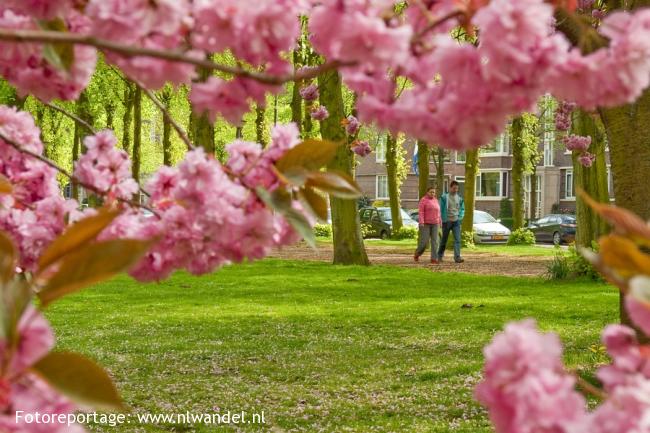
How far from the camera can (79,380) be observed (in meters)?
0.76

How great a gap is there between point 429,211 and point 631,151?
41.1ft

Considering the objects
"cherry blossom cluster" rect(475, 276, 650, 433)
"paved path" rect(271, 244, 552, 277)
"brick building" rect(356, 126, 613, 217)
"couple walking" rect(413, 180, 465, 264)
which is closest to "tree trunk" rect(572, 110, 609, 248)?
"paved path" rect(271, 244, 552, 277)

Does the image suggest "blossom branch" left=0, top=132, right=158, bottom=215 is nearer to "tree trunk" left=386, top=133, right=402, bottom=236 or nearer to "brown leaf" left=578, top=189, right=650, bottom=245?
"brown leaf" left=578, top=189, right=650, bottom=245

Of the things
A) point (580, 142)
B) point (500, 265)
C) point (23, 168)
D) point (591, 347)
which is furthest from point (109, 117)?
point (23, 168)

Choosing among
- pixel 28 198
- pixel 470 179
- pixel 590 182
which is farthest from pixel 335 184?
pixel 470 179

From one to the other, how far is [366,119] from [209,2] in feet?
0.81

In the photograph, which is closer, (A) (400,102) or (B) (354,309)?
(A) (400,102)

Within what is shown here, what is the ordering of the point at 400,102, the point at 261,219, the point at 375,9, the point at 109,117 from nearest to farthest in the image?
the point at 375,9 < the point at 400,102 < the point at 261,219 < the point at 109,117

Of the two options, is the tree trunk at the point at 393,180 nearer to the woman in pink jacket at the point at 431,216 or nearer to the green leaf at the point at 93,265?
the woman in pink jacket at the point at 431,216

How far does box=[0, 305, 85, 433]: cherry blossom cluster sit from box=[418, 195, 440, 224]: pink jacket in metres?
16.6

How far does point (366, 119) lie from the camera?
44.4 inches

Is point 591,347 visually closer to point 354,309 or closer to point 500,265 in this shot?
point 354,309

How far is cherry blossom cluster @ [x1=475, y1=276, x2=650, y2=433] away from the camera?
0.69 metres

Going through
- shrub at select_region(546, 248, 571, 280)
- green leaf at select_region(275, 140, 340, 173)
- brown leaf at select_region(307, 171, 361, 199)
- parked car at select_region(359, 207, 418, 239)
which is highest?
green leaf at select_region(275, 140, 340, 173)
